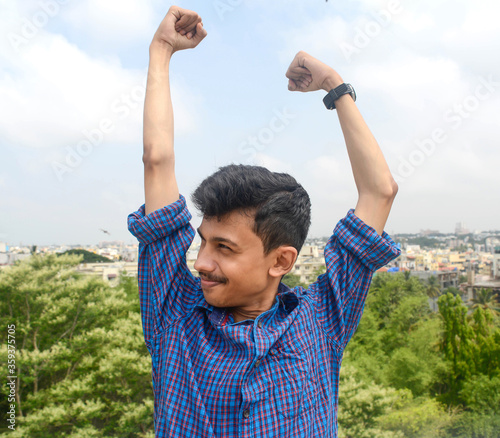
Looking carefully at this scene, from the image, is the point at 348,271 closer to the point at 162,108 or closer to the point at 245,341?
the point at 245,341

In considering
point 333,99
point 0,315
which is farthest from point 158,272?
point 0,315

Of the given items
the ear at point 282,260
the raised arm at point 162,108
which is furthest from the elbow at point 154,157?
the ear at point 282,260

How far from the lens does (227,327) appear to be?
0.68 meters

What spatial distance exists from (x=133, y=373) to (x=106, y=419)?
4.88 feet

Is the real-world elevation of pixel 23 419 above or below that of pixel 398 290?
below

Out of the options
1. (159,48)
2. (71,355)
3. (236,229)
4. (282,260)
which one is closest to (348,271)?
(282,260)

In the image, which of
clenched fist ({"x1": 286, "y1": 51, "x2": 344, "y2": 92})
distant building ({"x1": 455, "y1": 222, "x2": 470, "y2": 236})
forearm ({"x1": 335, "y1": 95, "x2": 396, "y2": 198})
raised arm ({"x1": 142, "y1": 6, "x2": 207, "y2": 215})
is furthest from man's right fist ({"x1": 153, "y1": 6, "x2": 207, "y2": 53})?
distant building ({"x1": 455, "y1": 222, "x2": 470, "y2": 236})

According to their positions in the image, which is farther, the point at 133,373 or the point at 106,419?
the point at 106,419

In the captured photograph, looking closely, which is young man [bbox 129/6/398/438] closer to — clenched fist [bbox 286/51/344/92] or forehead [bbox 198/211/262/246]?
forehead [bbox 198/211/262/246]

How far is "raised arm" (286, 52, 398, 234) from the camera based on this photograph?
77 cm

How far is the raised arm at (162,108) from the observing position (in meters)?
0.73

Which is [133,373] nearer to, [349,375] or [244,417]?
[349,375]

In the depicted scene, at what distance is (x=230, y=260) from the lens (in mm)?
688

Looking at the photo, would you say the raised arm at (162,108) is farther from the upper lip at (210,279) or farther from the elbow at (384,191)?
the elbow at (384,191)
